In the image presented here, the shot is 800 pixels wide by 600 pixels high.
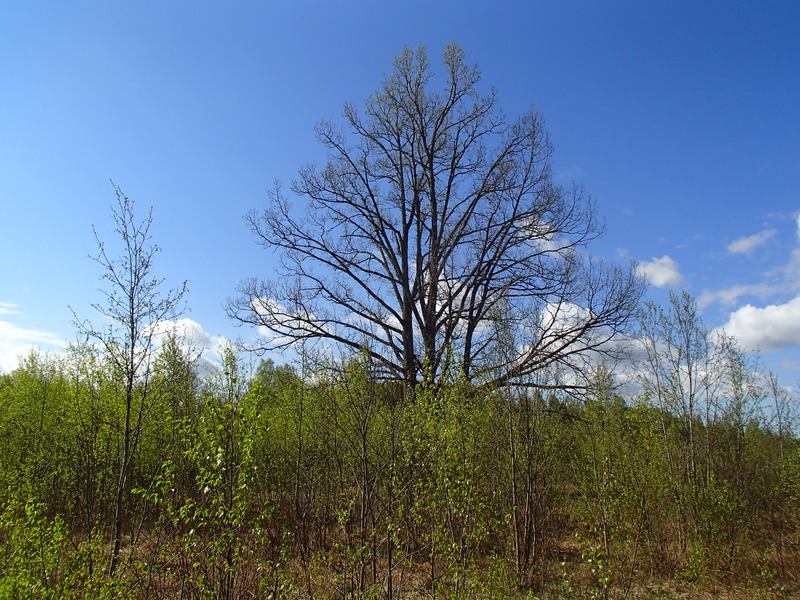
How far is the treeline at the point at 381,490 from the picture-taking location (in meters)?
5.80

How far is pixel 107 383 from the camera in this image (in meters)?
9.71

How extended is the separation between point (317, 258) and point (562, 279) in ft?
27.2

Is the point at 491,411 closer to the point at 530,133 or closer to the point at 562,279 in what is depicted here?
the point at 562,279

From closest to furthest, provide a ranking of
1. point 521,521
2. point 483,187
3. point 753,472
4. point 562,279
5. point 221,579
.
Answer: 1. point 221,579
2. point 521,521
3. point 753,472
4. point 562,279
5. point 483,187

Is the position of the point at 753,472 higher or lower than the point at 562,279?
lower

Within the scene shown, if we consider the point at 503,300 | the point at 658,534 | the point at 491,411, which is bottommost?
the point at 658,534

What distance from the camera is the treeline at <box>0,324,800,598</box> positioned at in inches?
228

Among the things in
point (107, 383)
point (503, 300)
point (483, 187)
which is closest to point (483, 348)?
point (503, 300)

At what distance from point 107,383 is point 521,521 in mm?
8640

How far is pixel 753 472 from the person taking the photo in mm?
13180

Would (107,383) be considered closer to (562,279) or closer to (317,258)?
(317,258)

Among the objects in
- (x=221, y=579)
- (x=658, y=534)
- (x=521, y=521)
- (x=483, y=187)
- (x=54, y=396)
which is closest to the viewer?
(x=221, y=579)

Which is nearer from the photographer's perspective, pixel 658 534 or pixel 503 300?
pixel 658 534

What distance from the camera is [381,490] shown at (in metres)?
9.45
